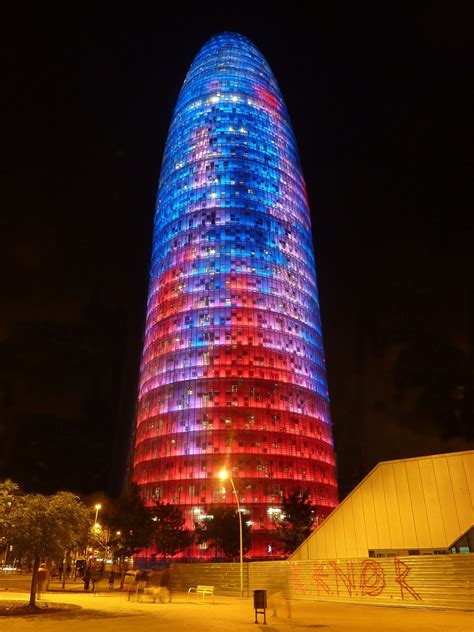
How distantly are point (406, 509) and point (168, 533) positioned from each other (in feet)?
164

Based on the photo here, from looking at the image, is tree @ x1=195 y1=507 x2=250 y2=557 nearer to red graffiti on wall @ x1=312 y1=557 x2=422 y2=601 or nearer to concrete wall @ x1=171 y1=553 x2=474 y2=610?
concrete wall @ x1=171 y1=553 x2=474 y2=610

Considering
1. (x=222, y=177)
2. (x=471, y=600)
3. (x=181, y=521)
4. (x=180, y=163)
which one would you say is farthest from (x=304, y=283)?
(x=471, y=600)

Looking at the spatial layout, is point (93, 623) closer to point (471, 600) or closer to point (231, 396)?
point (471, 600)

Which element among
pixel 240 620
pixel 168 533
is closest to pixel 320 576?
pixel 240 620

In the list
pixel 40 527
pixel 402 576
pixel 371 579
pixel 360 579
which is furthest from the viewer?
pixel 360 579

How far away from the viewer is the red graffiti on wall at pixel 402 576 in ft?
81.8

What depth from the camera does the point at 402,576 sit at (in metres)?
25.3

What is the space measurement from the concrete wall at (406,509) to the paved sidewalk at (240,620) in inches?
225

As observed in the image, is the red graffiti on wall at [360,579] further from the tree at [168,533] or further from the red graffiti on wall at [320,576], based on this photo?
the tree at [168,533]

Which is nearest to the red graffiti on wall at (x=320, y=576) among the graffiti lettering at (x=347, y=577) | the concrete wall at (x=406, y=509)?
the graffiti lettering at (x=347, y=577)

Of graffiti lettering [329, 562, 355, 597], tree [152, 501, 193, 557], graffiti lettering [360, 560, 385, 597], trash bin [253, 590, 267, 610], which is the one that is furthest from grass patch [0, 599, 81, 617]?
tree [152, 501, 193, 557]

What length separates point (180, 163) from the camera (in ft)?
413

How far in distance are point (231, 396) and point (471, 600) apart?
249ft

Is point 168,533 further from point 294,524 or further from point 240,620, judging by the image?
point 240,620
